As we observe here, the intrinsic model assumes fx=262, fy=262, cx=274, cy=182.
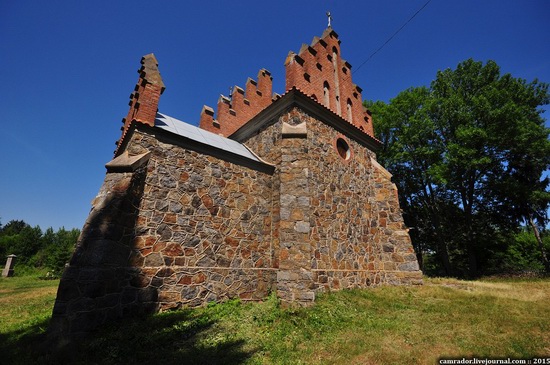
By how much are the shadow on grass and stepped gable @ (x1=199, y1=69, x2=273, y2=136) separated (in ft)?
32.0

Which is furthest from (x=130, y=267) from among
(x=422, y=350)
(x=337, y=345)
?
(x=422, y=350)

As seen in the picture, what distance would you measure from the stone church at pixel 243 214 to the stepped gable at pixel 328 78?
71mm

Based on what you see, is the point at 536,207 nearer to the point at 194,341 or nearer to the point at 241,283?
the point at 241,283

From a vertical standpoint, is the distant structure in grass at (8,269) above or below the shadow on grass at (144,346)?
above

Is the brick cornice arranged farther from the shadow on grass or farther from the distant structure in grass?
the distant structure in grass

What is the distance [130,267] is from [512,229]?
24108 mm

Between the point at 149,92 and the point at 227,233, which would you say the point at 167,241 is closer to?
the point at 227,233

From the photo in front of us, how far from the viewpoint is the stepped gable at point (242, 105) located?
13.7 metres

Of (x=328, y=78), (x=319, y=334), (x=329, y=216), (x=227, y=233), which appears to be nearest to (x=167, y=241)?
(x=227, y=233)

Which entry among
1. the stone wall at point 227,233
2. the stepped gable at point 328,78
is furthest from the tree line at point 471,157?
the stone wall at point 227,233

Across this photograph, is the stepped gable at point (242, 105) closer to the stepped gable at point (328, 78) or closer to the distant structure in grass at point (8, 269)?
the stepped gable at point (328, 78)

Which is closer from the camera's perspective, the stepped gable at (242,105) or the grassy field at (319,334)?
the grassy field at (319,334)

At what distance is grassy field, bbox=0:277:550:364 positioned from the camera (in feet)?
14.3

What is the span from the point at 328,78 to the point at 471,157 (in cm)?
1218
